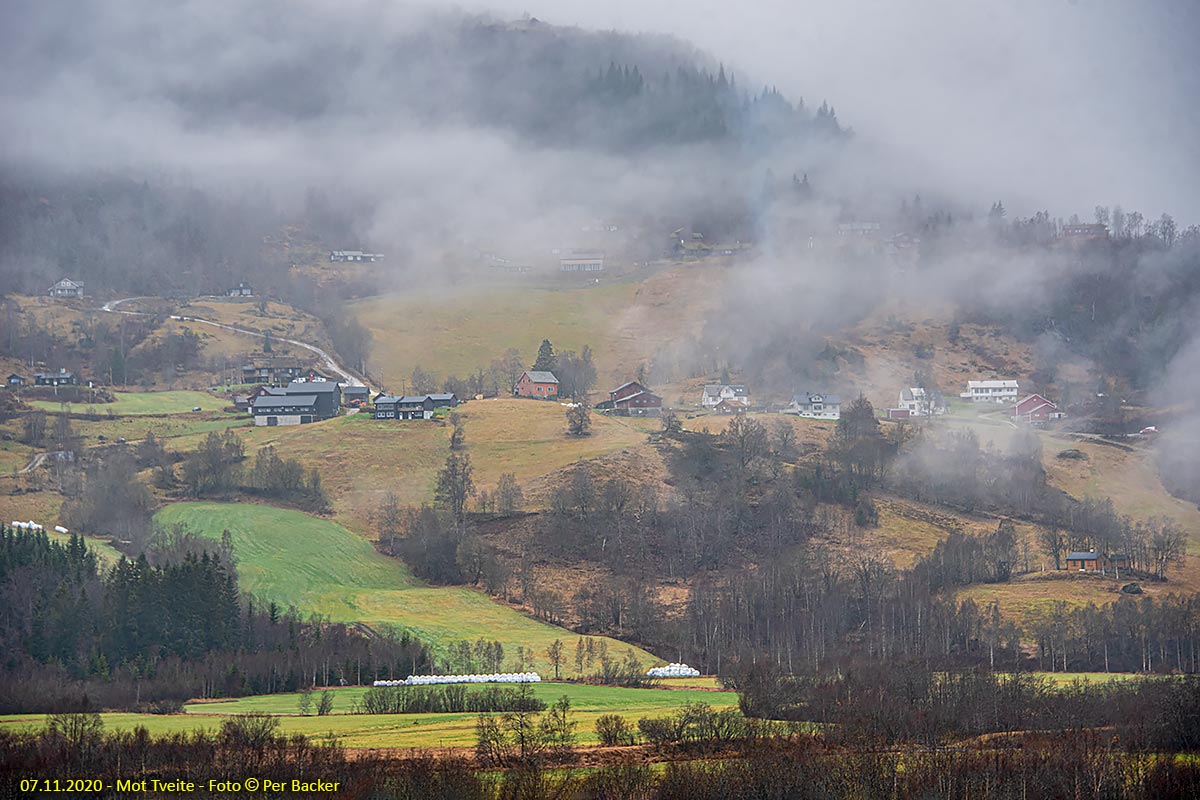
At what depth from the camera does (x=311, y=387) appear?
17975 centimetres

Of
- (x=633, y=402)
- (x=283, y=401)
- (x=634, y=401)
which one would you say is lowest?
(x=283, y=401)

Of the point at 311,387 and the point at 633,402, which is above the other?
the point at 311,387

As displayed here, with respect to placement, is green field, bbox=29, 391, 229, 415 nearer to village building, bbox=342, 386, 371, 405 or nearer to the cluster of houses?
the cluster of houses

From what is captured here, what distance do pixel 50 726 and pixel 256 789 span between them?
17341 mm

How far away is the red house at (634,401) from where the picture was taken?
18788 cm

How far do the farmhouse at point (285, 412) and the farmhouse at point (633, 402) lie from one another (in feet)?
132

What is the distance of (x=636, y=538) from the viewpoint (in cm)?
14162

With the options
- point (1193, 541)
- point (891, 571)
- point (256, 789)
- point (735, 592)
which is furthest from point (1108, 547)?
point (256, 789)

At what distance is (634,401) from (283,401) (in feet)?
156

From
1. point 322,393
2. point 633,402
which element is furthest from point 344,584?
point 633,402

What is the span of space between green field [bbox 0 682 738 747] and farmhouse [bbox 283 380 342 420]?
83.7 m

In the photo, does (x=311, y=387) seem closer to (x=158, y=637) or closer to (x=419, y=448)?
(x=419, y=448)

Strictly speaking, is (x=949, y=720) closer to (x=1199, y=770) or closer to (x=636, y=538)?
(x=1199, y=770)

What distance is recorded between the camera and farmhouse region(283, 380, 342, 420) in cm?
17550
